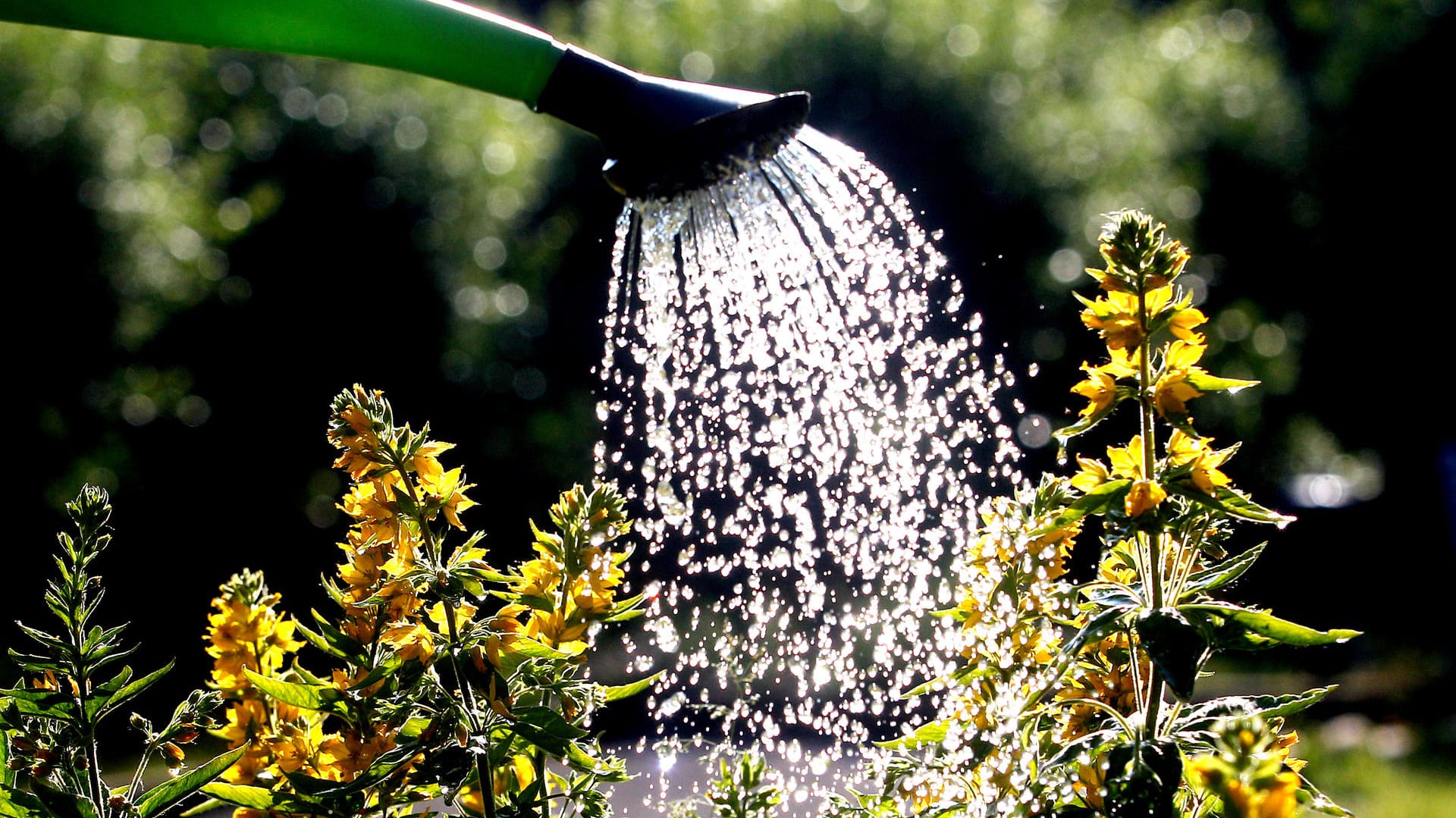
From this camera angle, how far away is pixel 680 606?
7.79m

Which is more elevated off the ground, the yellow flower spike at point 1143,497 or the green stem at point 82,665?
the yellow flower spike at point 1143,497

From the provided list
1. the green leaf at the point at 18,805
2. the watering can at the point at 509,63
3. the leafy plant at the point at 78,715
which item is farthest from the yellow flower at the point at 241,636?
the watering can at the point at 509,63

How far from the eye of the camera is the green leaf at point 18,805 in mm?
1138

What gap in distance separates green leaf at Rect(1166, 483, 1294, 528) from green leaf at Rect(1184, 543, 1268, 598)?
0.15ft

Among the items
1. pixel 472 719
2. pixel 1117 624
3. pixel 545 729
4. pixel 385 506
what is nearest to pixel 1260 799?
pixel 1117 624

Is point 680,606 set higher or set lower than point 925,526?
lower

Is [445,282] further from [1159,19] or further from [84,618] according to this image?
[1159,19]

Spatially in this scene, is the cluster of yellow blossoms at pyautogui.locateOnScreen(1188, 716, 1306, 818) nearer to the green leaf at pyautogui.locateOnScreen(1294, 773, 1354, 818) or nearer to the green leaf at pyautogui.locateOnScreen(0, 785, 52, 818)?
the green leaf at pyautogui.locateOnScreen(1294, 773, 1354, 818)

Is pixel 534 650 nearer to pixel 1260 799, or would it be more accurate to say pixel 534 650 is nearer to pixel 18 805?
pixel 18 805

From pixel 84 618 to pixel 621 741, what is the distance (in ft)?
26.5

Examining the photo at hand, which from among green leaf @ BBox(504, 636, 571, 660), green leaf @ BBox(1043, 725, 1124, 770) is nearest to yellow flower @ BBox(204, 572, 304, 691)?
green leaf @ BBox(504, 636, 571, 660)

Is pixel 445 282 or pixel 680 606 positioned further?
pixel 445 282

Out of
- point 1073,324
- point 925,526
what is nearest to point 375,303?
point 1073,324

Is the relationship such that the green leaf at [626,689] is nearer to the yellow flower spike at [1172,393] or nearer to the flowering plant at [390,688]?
the flowering plant at [390,688]
